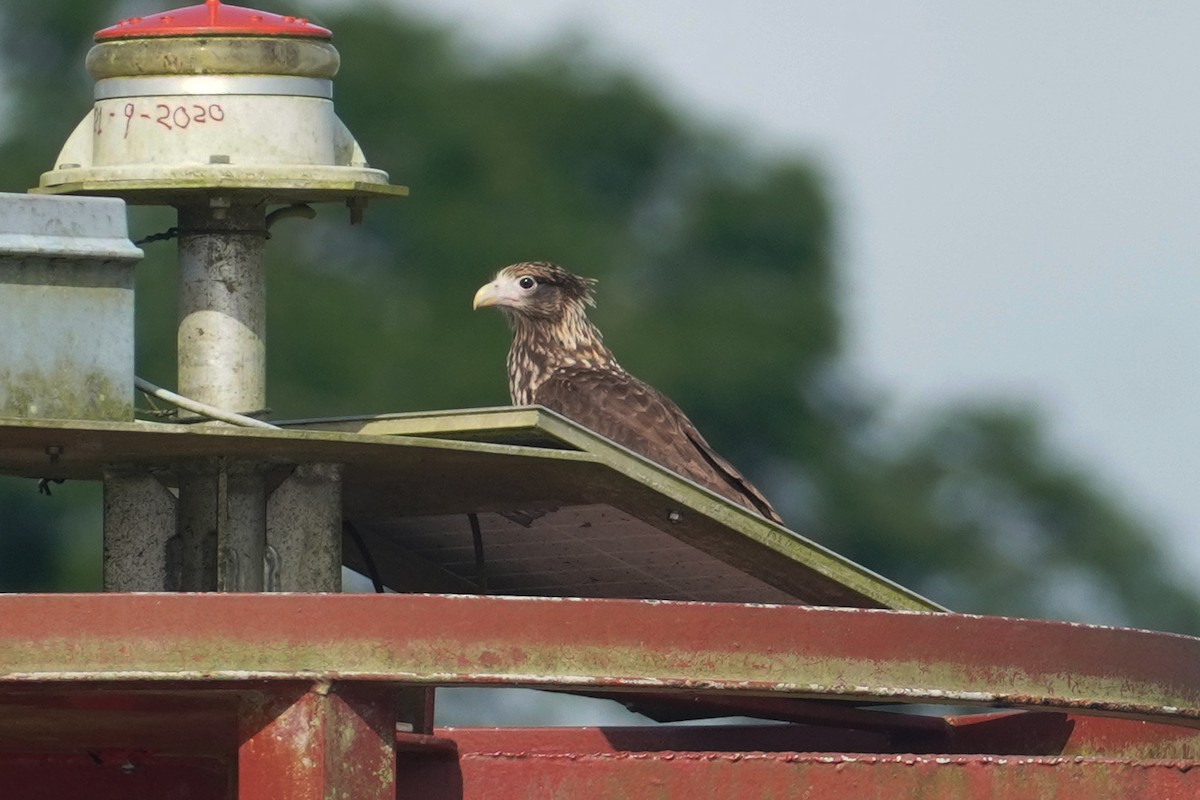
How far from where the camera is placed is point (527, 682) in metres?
4.56

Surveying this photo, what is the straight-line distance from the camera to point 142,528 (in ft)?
19.1

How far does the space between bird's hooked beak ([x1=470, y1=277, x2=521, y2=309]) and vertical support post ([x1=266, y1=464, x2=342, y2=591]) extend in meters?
5.40

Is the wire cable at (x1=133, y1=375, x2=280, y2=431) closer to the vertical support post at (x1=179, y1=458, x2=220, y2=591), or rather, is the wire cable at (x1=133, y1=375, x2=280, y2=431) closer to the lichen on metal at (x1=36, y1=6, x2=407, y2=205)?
the vertical support post at (x1=179, y1=458, x2=220, y2=591)

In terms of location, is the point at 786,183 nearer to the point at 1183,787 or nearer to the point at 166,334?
the point at 166,334

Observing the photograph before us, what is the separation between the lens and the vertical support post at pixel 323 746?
174 inches

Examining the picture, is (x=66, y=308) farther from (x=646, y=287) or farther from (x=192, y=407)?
(x=646, y=287)

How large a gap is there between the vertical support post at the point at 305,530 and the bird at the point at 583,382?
2.77m

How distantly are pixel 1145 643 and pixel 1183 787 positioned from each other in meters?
0.24

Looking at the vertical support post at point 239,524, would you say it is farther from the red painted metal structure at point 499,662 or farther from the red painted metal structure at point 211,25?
the red painted metal structure at point 211,25

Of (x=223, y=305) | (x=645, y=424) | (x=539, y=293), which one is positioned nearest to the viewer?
(x=223, y=305)

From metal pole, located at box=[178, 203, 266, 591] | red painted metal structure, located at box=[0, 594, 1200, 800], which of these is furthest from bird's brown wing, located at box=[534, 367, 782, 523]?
red painted metal structure, located at box=[0, 594, 1200, 800]

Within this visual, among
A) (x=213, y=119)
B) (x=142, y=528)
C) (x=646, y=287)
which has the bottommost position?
(x=646, y=287)

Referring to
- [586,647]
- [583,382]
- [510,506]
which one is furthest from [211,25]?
[583,382]

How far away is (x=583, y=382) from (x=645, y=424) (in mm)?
790
